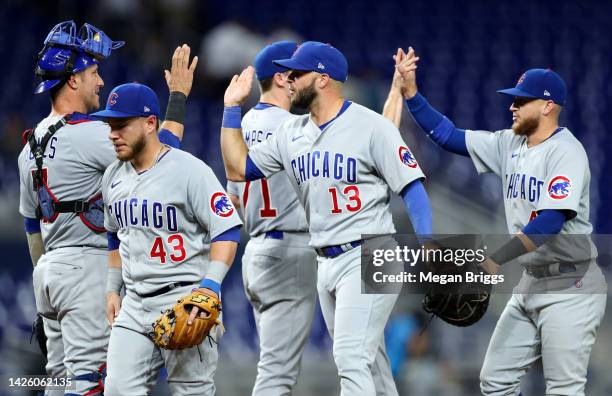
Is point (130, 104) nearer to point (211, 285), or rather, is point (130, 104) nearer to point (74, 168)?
point (74, 168)

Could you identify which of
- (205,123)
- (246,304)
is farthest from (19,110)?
(246,304)

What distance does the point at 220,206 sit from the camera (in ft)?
16.1

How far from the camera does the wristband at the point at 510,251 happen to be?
5336mm

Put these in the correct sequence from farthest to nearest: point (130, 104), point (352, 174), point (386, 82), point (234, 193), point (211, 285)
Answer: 1. point (386, 82)
2. point (234, 193)
3. point (352, 174)
4. point (130, 104)
5. point (211, 285)

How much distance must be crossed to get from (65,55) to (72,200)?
76cm

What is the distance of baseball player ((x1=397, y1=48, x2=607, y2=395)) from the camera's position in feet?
17.4

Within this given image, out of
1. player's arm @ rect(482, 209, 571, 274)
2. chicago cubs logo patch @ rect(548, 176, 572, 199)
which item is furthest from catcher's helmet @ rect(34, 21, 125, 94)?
chicago cubs logo patch @ rect(548, 176, 572, 199)

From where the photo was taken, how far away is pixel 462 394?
8789 millimetres

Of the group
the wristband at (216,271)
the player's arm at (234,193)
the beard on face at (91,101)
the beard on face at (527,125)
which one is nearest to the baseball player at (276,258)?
the player's arm at (234,193)

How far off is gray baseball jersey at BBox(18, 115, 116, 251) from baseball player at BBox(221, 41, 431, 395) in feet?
2.12

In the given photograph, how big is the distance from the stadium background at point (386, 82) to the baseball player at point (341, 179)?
2635 millimetres

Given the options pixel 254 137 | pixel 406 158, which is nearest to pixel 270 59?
pixel 254 137

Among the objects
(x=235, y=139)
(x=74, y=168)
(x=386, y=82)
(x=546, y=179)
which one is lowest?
(x=546, y=179)

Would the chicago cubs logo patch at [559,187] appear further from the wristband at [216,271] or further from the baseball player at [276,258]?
the wristband at [216,271]
